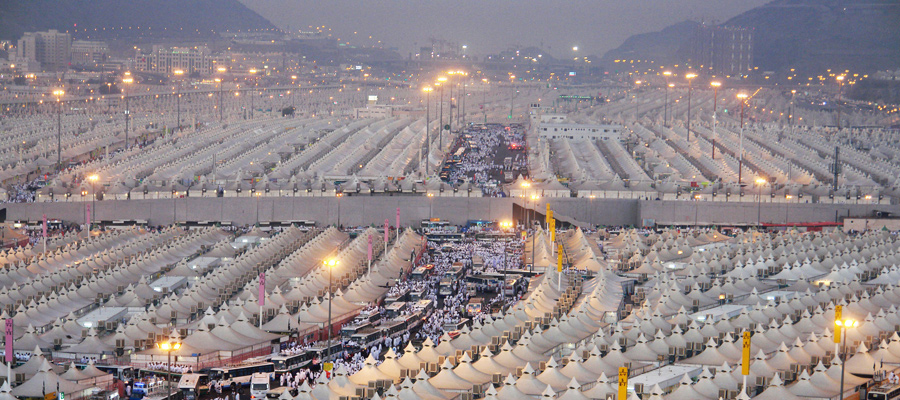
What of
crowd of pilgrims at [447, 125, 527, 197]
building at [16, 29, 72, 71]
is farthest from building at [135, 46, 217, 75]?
crowd of pilgrims at [447, 125, 527, 197]

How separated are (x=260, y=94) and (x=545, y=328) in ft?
350

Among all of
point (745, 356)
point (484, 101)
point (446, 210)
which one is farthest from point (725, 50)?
point (745, 356)

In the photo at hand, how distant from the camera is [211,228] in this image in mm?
36250

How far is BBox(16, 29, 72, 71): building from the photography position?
151m

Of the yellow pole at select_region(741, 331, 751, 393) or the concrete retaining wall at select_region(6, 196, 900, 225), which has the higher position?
the concrete retaining wall at select_region(6, 196, 900, 225)

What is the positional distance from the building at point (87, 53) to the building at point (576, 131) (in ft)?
328

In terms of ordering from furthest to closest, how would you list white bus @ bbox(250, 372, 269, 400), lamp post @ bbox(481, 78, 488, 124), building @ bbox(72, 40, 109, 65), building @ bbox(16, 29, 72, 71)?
building @ bbox(72, 40, 109, 65) < building @ bbox(16, 29, 72, 71) < lamp post @ bbox(481, 78, 488, 124) < white bus @ bbox(250, 372, 269, 400)

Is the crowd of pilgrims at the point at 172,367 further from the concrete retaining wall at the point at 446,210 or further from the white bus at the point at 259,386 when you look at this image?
the concrete retaining wall at the point at 446,210

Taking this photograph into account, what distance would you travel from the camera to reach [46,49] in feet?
504

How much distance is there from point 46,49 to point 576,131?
10050 cm

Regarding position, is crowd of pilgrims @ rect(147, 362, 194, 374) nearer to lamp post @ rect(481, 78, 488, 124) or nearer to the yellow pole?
the yellow pole

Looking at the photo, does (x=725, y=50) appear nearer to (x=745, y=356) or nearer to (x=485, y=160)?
(x=485, y=160)

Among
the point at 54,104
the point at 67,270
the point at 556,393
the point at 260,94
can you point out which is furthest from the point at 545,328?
the point at 260,94

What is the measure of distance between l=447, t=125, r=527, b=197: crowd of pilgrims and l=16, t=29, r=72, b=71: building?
3301 inches
